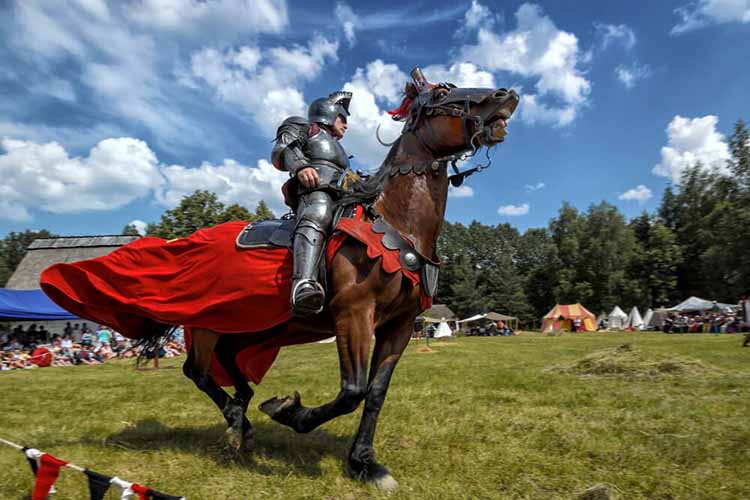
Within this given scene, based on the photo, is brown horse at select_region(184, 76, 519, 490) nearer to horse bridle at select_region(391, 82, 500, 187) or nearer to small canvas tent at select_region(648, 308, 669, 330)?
horse bridle at select_region(391, 82, 500, 187)

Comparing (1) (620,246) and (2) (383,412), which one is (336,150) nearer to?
(2) (383,412)

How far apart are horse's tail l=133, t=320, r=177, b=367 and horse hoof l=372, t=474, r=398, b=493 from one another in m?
2.76

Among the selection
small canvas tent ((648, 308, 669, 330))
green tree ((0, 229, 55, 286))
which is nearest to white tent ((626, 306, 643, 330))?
small canvas tent ((648, 308, 669, 330))

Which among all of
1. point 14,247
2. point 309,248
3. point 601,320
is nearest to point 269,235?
point 309,248

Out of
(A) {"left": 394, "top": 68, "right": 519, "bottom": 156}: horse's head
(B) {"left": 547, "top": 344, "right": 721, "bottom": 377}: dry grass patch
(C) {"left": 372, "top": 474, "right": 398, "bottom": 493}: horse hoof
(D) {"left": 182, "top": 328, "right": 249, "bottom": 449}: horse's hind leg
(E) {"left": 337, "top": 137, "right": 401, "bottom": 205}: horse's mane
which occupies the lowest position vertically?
(C) {"left": 372, "top": 474, "right": 398, "bottom": 493}: horse hoof

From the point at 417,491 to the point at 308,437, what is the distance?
1912 millimetres

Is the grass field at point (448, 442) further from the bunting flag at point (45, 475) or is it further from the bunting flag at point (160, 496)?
the bunting flag at point (160, 496)

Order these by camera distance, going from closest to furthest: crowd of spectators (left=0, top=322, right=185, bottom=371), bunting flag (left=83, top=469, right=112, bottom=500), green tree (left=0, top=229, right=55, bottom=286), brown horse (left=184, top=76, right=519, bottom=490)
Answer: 1. bunting flag (left=83, top=469, right=112, bottom=500)
2. brown horse (left=184, top=76, right=519, bottom=490)
3. crowd of spectators (left=0, top=322, right=185, bottom=371)
4. green tree (left=0, top=229, right=55, bottom=286)

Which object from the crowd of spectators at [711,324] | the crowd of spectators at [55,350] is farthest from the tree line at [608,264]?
the crowd of spectators at [55,350]

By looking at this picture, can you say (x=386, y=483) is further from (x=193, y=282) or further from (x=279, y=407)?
(x=193, y=282)

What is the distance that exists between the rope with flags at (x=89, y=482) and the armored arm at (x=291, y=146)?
2465mm

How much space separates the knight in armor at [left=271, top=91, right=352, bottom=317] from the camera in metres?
3.66

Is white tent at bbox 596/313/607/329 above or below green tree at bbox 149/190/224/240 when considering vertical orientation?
below

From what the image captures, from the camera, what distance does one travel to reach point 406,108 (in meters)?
4.64
